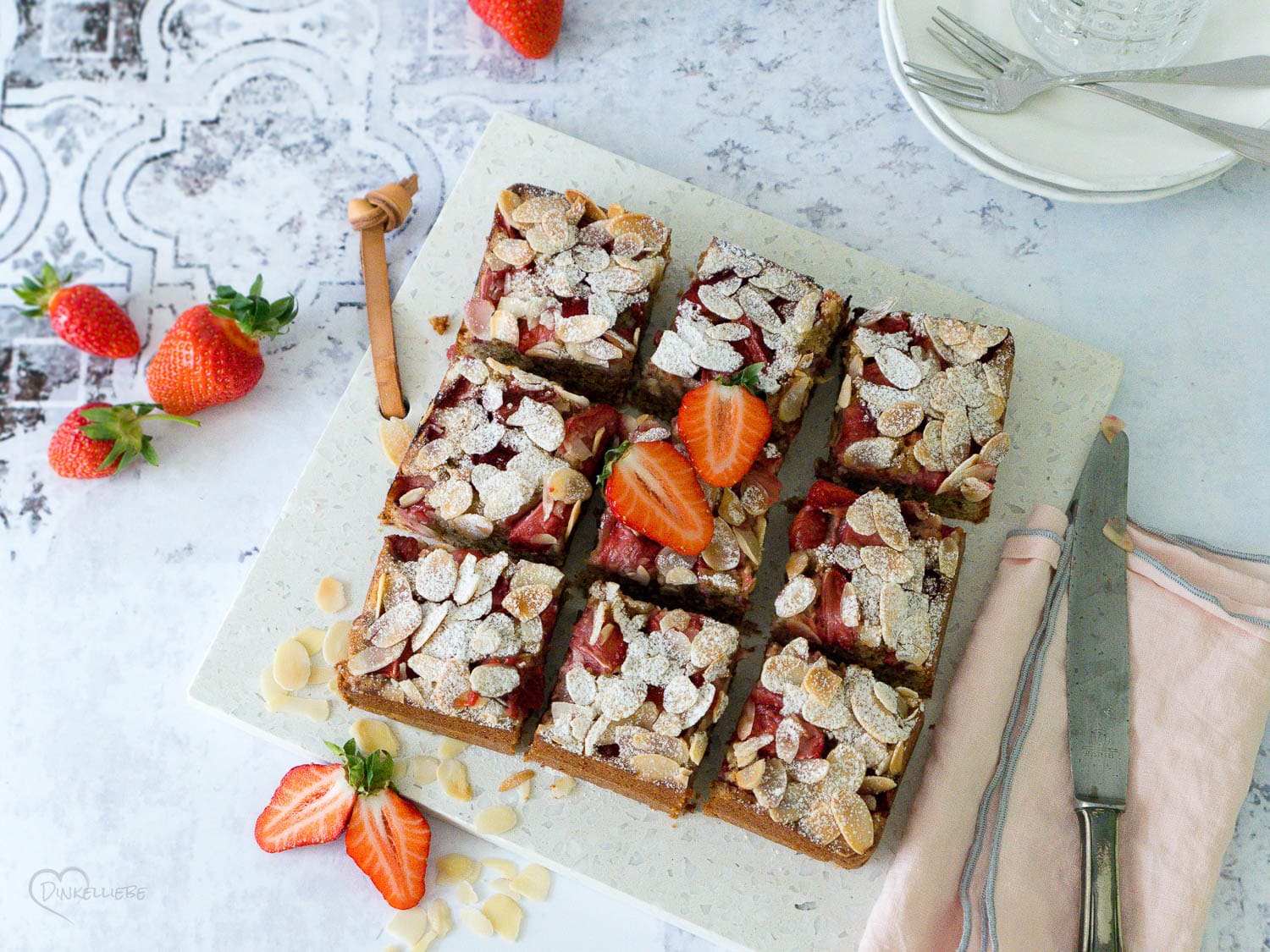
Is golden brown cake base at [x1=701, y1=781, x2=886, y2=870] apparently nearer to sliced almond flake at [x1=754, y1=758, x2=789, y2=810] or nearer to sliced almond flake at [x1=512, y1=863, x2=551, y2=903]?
sliced almond flake at [x1=754, y1=758, x2=789, y2=810]

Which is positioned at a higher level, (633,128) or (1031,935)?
(633,128)

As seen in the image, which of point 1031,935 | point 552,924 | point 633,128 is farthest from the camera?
point 633,128

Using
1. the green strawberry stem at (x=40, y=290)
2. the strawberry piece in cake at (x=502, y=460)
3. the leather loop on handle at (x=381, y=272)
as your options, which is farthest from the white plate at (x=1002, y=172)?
the green strawberry stem at (x=40, y=290)

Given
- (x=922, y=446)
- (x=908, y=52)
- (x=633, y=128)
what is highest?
(x=908, y=52)

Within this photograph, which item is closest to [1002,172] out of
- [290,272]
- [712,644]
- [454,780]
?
[712,644]

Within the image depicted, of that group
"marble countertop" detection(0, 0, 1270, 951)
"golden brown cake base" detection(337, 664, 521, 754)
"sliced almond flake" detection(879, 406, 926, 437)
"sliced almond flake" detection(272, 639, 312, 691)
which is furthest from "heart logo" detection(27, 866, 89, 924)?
"sliced almond flake" detection(879, 406, 926, 437)

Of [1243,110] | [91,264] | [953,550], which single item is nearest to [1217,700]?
[953,550]

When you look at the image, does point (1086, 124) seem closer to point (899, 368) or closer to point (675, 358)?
point (899, 368)

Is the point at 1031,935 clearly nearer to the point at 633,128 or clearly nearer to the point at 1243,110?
the point at 1243,110
